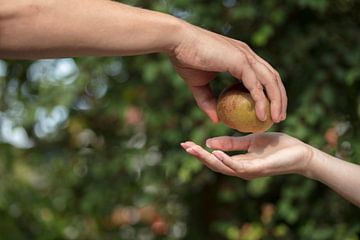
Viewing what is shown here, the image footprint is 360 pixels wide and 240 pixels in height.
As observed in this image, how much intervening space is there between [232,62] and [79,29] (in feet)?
0.90

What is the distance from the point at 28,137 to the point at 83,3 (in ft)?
6.56

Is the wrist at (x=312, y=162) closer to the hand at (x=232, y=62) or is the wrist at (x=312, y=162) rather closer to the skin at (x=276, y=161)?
the skin at (x=276, y=161)

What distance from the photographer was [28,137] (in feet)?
11.3

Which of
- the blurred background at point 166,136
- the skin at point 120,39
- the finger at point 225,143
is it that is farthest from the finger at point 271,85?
the blurred background at point 166,136

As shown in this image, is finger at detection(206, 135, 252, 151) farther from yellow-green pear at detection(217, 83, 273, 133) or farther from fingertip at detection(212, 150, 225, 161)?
fingertip at detection(212, 150, 225, 161)

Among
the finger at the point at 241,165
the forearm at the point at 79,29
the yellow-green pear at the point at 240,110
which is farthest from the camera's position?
the yellow-green pear at the point at 240,110

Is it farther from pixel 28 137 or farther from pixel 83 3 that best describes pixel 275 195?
pixel 83 3

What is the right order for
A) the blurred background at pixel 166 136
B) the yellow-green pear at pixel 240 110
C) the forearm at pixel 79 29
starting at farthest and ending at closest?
1. the blurred background at pixel 166 136
2. the yellow-green pear at pixel 240 110
3. the forearm at pixel 79 29

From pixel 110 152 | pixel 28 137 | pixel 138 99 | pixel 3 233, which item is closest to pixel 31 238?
pixel 3 233

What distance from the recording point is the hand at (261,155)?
1.57 metres

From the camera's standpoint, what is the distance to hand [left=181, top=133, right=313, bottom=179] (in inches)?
61.6

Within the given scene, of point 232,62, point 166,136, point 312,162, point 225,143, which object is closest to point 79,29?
point 232,62

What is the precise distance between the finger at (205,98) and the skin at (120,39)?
7 cm

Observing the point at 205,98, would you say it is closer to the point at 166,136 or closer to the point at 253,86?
the point at 253,86
